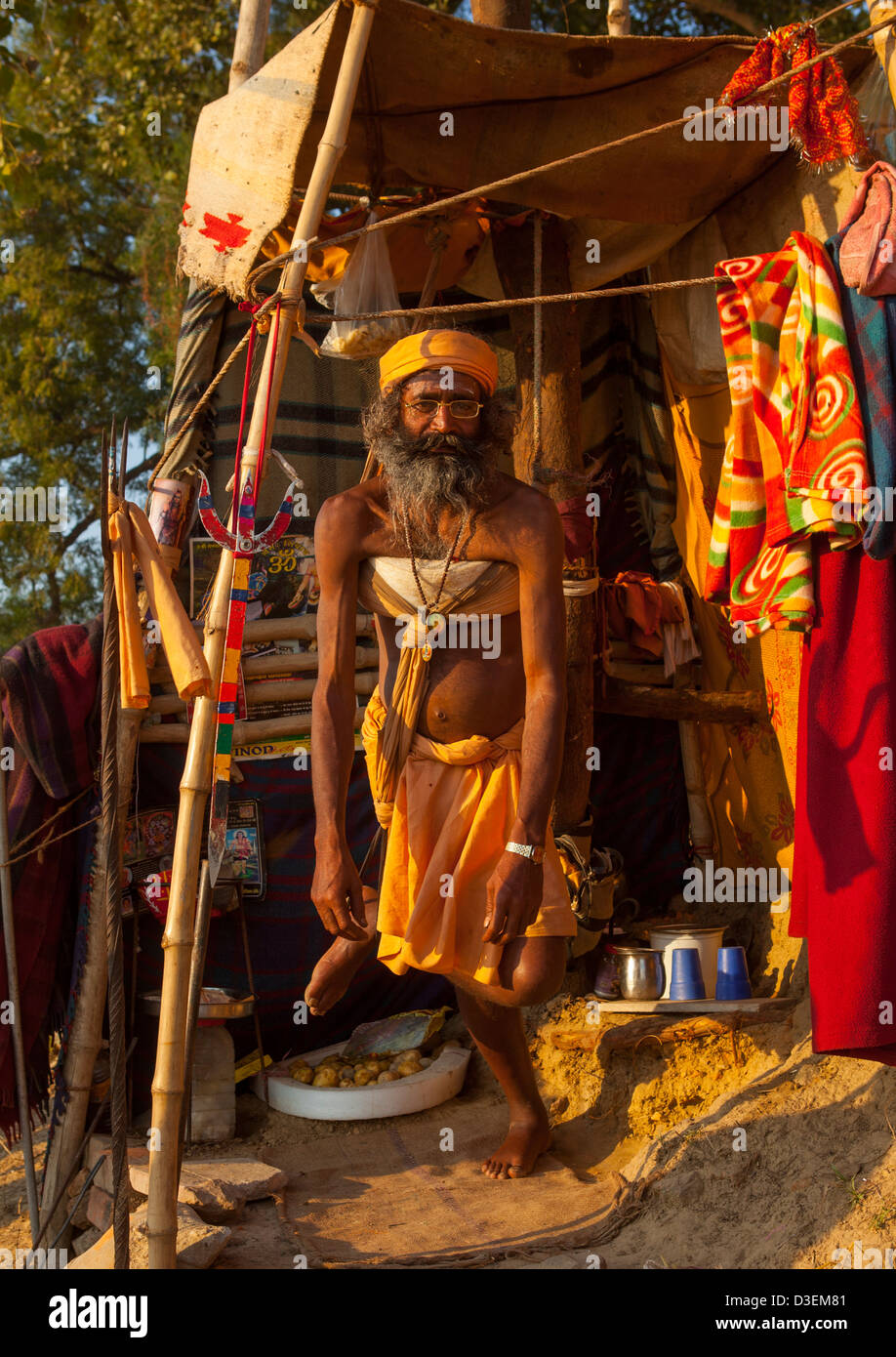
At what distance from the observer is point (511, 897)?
12.0 ft

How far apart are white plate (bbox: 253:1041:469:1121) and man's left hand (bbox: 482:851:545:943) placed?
71.9 inches

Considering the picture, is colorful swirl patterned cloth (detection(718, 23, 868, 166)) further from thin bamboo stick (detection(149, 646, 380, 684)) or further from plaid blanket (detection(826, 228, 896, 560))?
thin bamboo stick (detection(149, 646, 380, 684))

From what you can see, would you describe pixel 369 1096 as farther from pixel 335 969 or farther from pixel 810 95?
pixel 810 95

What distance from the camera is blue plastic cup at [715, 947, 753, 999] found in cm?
505

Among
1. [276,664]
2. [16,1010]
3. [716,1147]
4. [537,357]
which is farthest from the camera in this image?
[276,664]

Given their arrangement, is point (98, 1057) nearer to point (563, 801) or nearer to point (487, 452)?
point (563, 801)

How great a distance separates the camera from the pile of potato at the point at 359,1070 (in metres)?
5.32

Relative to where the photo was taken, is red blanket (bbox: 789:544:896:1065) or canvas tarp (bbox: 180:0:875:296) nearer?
red blanket (bbox: 789:544:896:1065)

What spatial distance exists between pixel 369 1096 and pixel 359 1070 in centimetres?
22

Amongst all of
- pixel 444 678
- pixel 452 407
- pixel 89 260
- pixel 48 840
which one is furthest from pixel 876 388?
pixel 89 260

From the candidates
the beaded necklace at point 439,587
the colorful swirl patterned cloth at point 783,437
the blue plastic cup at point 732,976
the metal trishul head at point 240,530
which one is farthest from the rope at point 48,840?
the colorful swirl patterned cloth at point 783,437

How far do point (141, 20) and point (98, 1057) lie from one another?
9528 mm

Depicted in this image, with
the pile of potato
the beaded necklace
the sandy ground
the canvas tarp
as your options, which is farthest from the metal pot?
the canvas tarp

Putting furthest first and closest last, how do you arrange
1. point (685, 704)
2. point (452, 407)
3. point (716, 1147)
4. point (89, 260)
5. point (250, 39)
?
point (89, 260)
point (250, 39)
point (685, 704)
point (716, 1147)
point (452, 407)
